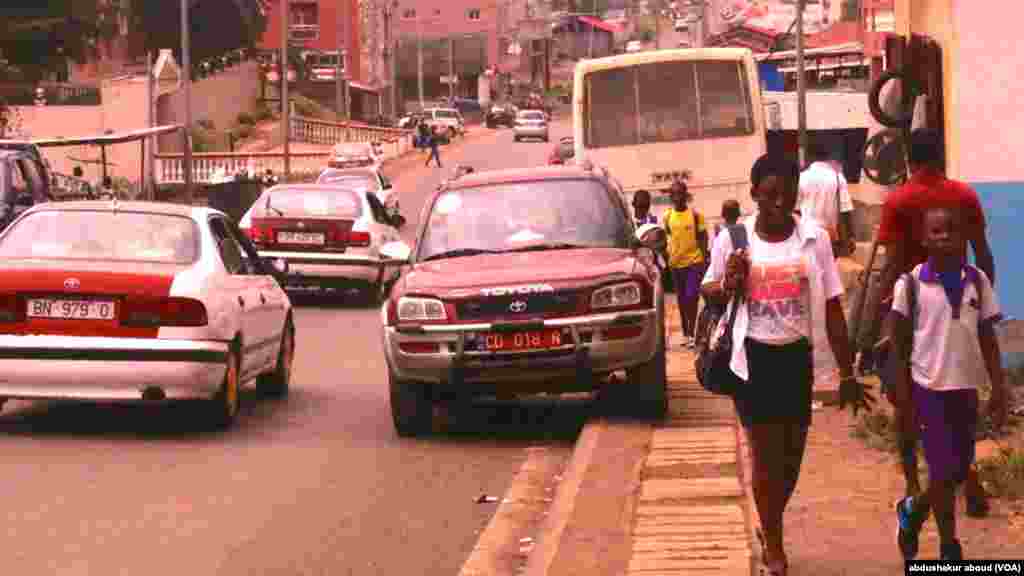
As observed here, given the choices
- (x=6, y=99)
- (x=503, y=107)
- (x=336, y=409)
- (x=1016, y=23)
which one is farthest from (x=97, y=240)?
(x=503, y=107)

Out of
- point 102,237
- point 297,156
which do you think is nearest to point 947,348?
point 102,237

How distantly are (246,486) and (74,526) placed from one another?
155 cm

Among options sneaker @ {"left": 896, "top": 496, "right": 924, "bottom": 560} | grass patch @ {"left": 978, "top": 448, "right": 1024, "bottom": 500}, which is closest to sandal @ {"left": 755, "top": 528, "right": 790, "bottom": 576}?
sneaker @ {"left": 896, "top": 496, "right": 924, "bottom": 560}

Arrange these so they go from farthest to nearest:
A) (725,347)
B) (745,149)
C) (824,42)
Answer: (824,42), (745,149), (725,347)

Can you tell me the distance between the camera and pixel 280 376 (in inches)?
651

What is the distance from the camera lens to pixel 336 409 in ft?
52.4

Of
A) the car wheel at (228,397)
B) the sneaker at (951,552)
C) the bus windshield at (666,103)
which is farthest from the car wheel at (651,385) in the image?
the bus windshield at (666,103)

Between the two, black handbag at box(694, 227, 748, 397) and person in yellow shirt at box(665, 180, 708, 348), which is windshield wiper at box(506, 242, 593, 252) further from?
black handbag at box(694, 227, 748, 397)

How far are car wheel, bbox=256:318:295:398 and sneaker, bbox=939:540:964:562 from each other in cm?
875

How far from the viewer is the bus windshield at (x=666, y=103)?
29.0 m

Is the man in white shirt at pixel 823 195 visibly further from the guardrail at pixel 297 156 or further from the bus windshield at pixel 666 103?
the guardrail at pixel 297 156

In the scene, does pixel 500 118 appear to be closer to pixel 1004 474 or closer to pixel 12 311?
pixel 12 311

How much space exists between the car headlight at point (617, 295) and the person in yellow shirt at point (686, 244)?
18.9ft

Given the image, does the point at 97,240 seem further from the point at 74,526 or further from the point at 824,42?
the point at 824,42
